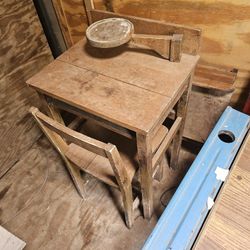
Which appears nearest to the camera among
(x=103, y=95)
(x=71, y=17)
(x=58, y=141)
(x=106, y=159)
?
(x=103, y=95)

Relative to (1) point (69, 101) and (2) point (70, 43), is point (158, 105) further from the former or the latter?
(2) point (70, 43)

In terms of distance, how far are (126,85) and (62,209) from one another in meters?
Result: 0.92

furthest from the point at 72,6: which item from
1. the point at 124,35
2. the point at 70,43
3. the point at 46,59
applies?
the point at 124,35

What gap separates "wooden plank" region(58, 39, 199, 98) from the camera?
924 mm

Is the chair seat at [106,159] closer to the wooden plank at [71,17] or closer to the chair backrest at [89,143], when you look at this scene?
the chair backrest at [89,143]

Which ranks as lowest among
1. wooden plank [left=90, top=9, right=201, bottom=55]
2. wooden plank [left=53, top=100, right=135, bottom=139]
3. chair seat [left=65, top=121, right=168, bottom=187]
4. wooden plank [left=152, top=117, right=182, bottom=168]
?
chair seat [left=65, top=121, right=168, bottom=187]

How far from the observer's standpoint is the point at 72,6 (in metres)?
1.35

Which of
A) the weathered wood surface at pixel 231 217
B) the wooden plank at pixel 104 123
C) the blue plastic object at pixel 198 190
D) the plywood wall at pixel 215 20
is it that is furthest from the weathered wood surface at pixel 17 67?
the weathered wood surface at pixel 231 217

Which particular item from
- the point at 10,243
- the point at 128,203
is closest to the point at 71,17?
the point at 128,203

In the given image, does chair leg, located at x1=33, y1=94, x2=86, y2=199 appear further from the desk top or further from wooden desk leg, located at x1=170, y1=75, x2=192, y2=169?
wooden desk leg, located at x1=170, y1=75, x2=192, y2=169

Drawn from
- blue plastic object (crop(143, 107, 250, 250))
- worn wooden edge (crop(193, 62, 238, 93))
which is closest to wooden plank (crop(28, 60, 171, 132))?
blue plastic object (crop(143, 107, 250, 250))

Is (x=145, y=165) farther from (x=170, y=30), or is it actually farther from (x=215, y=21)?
(x=215, y=21)

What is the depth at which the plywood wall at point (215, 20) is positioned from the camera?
99cm

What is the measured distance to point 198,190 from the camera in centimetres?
83
